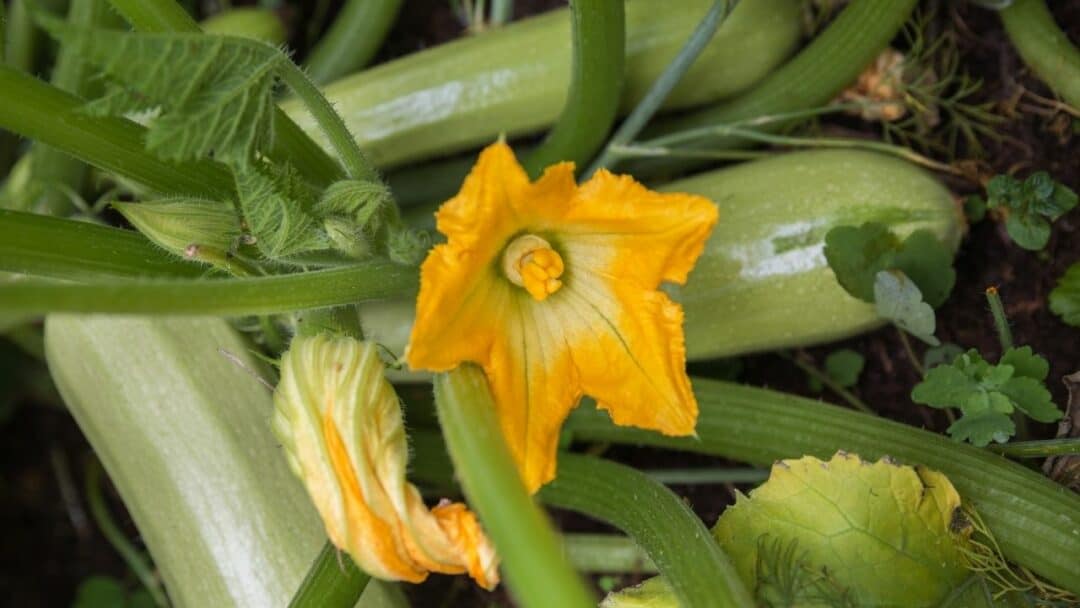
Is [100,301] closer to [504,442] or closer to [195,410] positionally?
[504,442]

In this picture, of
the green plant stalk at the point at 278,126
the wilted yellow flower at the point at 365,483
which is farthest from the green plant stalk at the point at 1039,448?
the green plant stalk at the point at 278,126

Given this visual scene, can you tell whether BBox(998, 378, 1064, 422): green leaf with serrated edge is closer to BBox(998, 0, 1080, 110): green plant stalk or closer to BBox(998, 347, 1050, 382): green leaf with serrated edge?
BBox(998, 347, 1050, 382): green leaf with serrated edge

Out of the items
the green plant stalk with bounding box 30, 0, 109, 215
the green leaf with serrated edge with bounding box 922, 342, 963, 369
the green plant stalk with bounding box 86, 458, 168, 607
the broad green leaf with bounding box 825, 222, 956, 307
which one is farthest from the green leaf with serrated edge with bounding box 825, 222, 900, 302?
the green plant stalk with bounding box 86, 458, 168, 607

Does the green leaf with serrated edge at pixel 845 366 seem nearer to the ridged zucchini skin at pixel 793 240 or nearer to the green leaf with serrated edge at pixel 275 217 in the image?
the ridged zucchini skin at pixel 793 240

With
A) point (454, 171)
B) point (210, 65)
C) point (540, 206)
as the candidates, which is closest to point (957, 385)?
point (540, 206)

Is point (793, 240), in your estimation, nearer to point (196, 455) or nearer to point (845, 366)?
point (845, 366)

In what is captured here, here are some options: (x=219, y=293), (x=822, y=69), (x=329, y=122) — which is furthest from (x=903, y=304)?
(x=219, y=293)
